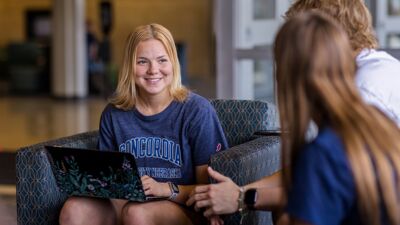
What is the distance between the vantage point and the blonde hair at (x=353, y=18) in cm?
245

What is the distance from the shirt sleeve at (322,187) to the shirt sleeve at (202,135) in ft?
4.33

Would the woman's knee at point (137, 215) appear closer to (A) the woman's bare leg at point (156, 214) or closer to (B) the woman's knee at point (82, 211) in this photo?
(A) the woman's bare leg at point (156, 214)

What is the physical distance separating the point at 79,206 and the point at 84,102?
1041 centimetres

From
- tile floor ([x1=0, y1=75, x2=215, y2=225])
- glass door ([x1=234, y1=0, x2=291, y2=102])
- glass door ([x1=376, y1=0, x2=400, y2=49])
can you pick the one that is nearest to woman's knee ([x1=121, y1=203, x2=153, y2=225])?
tile floor ([x1=0, y1=75, x2=215, y2=225])

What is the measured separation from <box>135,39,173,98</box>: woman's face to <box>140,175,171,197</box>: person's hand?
0.37 metres

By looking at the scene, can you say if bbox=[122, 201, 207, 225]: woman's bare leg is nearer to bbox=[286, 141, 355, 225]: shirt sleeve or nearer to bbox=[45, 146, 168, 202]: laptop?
bbox=[45, 146, 168, 202]: laptop

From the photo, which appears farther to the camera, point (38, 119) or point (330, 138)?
point (38, 119)

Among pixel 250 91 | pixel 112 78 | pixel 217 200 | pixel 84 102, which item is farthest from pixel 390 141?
pixel 112 78

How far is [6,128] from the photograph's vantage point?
967 centimetres

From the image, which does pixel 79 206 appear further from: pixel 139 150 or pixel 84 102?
pixel 84 102

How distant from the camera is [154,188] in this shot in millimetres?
2754

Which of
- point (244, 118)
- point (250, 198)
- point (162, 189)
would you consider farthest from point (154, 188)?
point (244, 118)

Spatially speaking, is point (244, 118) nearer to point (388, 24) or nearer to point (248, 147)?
point (248, 147)

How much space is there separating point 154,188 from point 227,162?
267 millimetres
